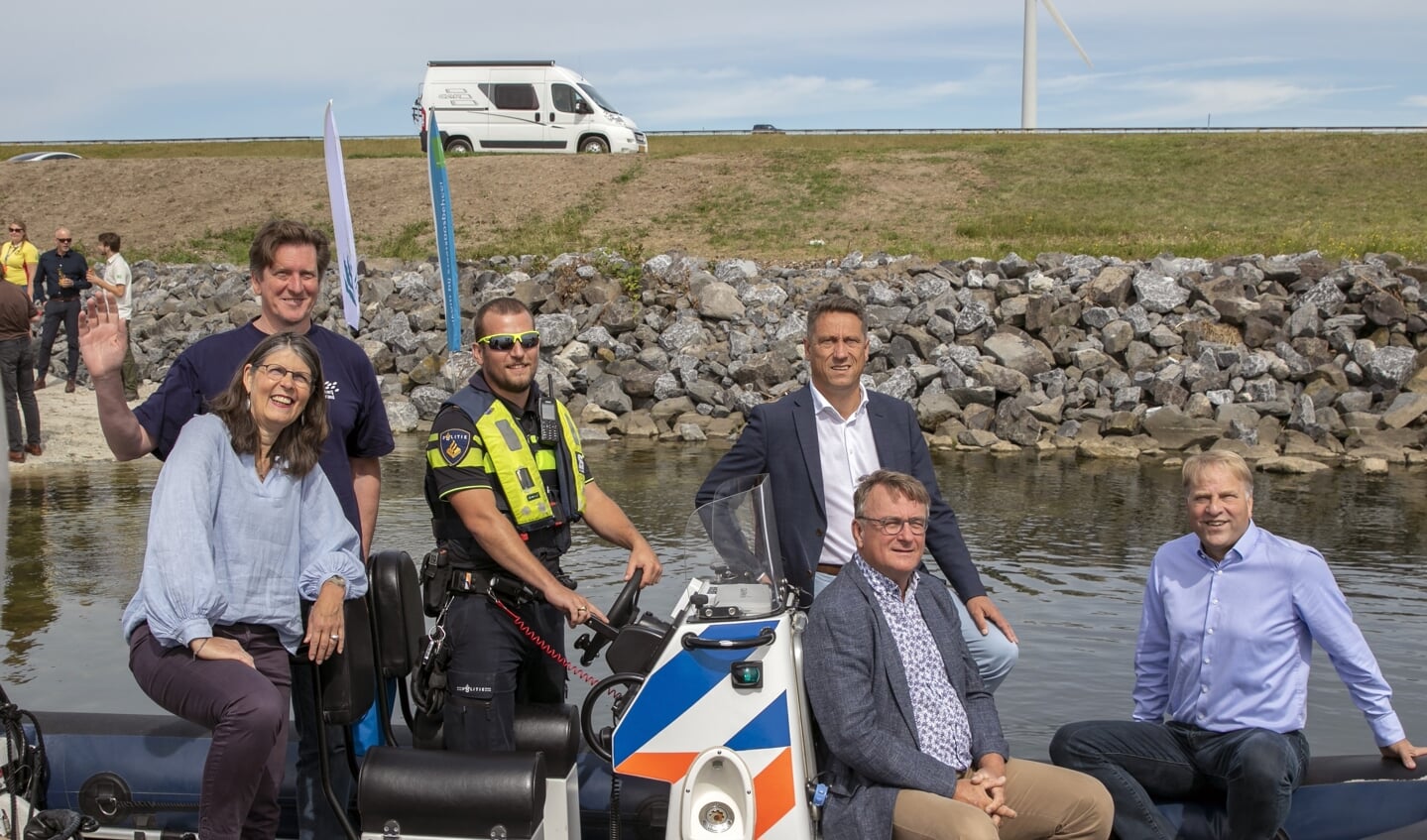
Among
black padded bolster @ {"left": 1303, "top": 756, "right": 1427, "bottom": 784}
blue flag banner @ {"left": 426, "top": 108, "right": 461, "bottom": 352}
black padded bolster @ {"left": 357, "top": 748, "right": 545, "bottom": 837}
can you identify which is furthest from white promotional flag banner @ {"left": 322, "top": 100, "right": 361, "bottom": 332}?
black padded bolster @ {"left": 1303, "top": 756, "right": 1427, "bottom": 784}

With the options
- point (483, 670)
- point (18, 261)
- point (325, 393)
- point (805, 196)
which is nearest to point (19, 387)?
point (18, 261)

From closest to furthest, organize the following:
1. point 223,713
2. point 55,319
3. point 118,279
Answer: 1. point 223,713
2. point 55,319
3. point 118,279

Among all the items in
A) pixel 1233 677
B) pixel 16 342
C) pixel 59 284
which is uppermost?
pixel 59 284

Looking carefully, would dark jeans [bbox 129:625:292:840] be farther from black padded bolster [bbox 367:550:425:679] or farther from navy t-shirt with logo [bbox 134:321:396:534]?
navy t-shirt with logo [bbox 134:321:396:534]

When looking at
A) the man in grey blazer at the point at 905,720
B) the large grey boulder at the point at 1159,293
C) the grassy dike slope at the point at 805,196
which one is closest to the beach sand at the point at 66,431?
the man in grey blazer at the point at 905,720

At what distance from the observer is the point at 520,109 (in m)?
33.4

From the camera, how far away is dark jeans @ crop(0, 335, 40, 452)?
38.2 feet

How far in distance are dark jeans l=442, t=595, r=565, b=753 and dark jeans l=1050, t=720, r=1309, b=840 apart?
1743mm

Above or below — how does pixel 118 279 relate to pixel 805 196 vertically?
below

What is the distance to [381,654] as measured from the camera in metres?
4.13

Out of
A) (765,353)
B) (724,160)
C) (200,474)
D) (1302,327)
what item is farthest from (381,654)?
(724,160)

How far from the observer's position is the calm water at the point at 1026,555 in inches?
252

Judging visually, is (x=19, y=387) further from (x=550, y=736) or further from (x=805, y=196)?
(x=805, y=196)

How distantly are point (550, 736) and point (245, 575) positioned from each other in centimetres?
105
